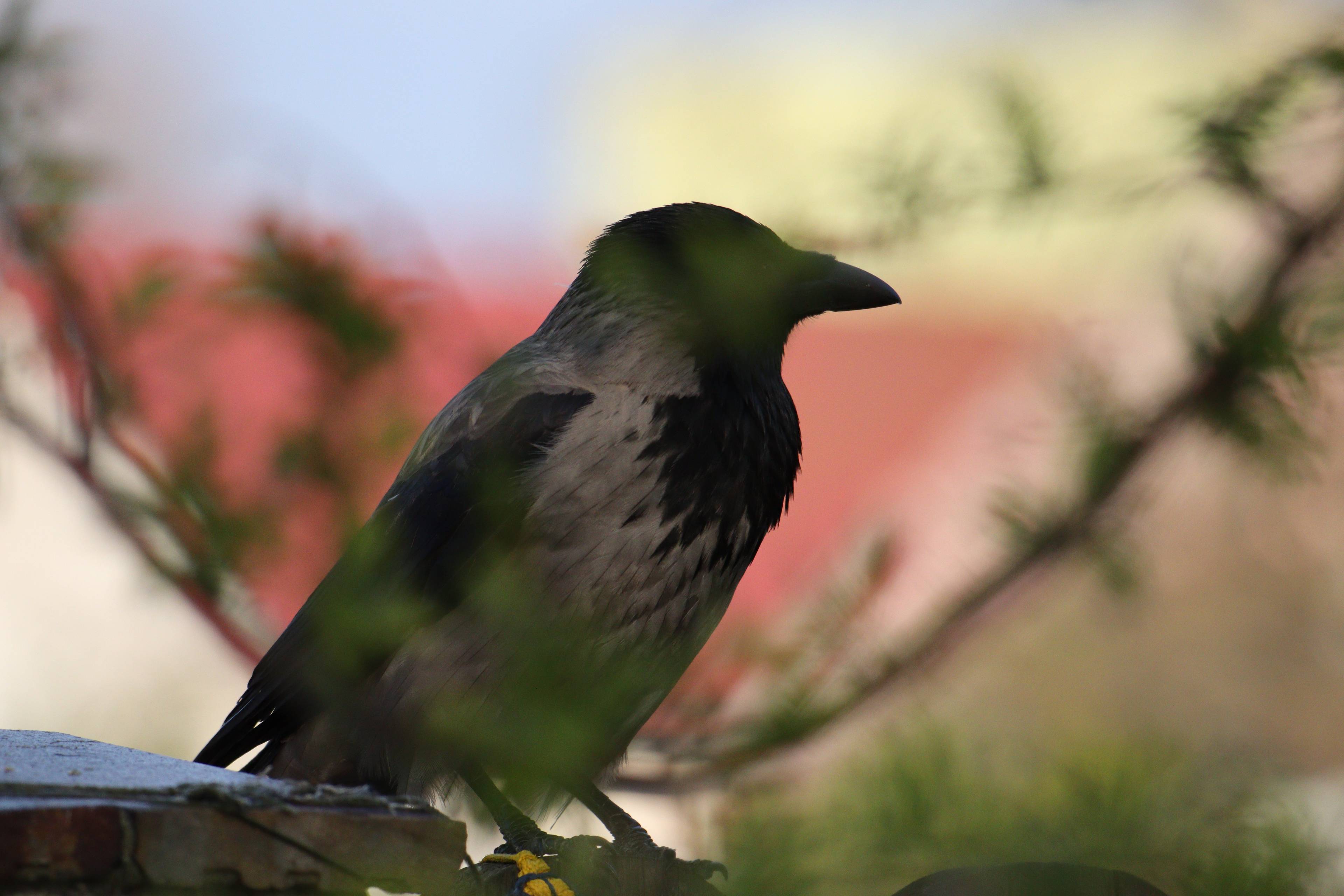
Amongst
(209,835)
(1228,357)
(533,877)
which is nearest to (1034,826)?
(1228,357)

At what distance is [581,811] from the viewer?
122 centimetres

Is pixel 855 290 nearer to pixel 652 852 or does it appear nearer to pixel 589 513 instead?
pixel 589 513

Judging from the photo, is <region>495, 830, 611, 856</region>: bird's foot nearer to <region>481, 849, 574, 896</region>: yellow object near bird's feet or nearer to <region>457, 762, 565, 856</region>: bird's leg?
<region>457, 762, 565, 856</region>: bird's leg

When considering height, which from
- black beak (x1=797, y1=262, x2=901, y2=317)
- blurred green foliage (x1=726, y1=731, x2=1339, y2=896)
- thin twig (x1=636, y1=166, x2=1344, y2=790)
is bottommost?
blurred green foliage (x1=726, y1=731, x2=1339, y2=896)

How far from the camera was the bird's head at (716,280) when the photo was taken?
3.28 ft

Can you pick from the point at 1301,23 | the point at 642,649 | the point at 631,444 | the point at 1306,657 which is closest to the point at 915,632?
the point at 642,649

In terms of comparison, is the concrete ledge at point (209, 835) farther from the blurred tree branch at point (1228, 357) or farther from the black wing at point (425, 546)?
the blurred tree branch at point (1228, 357)

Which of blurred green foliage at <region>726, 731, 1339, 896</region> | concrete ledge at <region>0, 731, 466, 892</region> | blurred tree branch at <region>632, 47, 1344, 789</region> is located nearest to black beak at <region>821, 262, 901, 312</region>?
blurred tree branch at <region>632, 47, 1344, 789</region>

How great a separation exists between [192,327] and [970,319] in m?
1.08

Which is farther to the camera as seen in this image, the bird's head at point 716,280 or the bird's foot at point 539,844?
the bird's foot at point 539,844

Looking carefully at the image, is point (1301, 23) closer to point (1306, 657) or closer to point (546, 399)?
point (546, 399)

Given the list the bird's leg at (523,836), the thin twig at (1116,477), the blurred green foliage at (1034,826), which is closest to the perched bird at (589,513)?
the bird's leg at (523,836)

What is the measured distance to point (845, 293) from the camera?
197 centimetres

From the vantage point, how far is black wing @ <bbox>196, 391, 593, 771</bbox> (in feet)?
4.67
